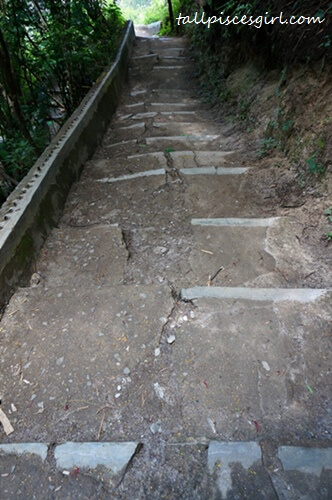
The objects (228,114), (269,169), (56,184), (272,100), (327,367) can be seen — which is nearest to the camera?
(327,367)

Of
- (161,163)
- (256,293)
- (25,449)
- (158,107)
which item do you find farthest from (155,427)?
(158,107)

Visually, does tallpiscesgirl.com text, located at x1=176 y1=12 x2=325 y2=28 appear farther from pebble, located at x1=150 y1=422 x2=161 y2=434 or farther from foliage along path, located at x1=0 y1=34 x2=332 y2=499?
pebble, located at x1=150 y1=422 x2=161 y2=434

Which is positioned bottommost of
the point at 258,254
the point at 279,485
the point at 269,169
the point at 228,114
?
the point at 279,485

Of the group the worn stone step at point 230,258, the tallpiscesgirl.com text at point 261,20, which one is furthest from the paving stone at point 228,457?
the tallpiscesgirl.com text at point 261,20

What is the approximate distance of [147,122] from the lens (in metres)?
4.84

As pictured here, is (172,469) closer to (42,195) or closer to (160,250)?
(160,250)

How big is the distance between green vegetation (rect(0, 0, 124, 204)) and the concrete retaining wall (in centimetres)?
62

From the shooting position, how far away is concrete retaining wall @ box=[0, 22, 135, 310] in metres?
1.93

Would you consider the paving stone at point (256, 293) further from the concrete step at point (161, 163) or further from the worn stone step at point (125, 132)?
the worn stone step at point (125, 132)

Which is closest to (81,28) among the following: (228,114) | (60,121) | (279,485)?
(60,121)

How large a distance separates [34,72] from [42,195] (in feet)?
11.5

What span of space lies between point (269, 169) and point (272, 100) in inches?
40.5

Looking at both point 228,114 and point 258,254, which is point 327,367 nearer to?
point 258,254

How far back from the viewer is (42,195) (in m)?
2.50
